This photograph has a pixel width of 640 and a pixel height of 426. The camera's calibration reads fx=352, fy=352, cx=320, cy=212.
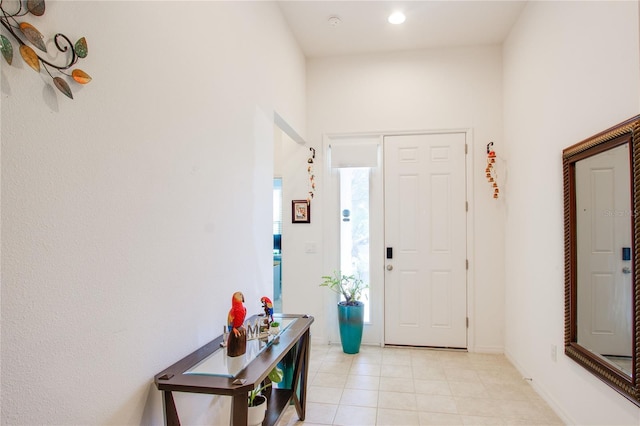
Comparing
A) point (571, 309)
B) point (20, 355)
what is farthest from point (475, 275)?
point (20, 355)

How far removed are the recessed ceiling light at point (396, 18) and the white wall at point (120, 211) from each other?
1646mm

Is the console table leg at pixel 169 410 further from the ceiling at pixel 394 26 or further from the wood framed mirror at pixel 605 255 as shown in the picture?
the ceiling at pixel 394 26

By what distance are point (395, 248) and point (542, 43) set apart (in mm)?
2143

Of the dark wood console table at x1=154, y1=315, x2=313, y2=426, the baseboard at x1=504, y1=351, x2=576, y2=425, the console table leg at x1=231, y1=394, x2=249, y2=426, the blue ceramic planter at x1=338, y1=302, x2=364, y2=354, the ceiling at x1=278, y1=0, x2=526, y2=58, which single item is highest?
the ceiling at x1=278, y1=0, x2=526, y2=58

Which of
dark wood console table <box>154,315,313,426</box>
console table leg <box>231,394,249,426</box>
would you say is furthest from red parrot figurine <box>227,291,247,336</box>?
console table leg <box>231,394,249,426</box>

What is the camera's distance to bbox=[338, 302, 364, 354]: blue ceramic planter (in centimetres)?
346

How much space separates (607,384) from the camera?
1.82 metres

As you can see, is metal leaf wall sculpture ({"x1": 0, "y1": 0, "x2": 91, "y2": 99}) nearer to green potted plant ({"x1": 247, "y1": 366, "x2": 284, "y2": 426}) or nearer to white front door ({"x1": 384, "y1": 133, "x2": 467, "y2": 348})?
green potted plant ({"x1": 247, "y1": 366, "x2": 284, "y2": 426})

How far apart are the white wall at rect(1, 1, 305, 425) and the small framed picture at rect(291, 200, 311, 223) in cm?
172

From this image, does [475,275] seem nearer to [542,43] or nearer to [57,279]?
[542,43]

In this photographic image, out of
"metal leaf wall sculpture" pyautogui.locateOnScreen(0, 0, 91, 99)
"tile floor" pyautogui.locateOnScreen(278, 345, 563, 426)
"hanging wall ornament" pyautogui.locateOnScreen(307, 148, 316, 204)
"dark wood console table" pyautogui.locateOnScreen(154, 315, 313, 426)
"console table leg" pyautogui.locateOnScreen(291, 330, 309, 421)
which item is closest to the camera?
"metal leaf wall sculpture" pyautogui.locateOnScreen(0, 0, 91, 99)

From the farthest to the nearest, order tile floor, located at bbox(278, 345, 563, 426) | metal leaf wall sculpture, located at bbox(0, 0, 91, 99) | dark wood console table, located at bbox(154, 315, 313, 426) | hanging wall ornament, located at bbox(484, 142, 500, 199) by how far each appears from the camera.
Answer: hanging wall ornament, located at bbox(484, 142, 500, 199)
tile floor, located at bbox(278, 345, 563, 426)
dark wood console table, located at bbox(154, 315, 313, 426)
metal leaf wall sculpture, located at bbox(0, 0, 91, 99)

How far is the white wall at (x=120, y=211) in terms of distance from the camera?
0.88 metres

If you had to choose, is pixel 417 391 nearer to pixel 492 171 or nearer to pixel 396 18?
pixel 492 171
